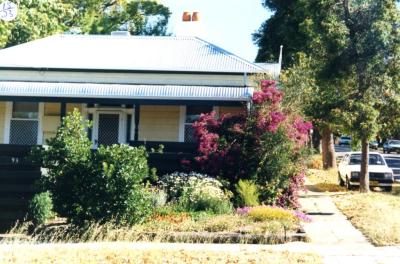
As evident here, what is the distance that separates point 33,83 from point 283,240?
1296 cm

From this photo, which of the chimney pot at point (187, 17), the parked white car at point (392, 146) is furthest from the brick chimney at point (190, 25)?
the parked white car at point (392, 146)

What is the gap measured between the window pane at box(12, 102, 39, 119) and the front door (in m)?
2.40

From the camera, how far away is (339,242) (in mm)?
11672

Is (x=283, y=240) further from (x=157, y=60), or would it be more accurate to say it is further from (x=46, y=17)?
(x=46, y=17)

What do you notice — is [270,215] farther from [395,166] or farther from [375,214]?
[395,166]

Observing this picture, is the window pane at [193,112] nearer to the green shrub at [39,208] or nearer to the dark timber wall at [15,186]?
the dark timber wall at [15,186]

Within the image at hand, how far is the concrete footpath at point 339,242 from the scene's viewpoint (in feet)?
32.5

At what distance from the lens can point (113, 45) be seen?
23812 mm

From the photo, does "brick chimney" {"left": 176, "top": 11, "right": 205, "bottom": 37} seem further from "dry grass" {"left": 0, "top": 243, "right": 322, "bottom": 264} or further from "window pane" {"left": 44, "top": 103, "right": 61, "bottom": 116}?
"dry grass" {"left": 0, "top": 243, "right": 322, "bottom": 264}

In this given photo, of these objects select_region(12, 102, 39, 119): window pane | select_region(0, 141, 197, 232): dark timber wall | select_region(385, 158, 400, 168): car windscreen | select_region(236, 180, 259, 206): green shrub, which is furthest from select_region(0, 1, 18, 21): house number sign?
select_region(385, 158, 400, 168): car windscreen

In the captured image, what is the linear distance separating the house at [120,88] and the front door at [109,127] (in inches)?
1.6

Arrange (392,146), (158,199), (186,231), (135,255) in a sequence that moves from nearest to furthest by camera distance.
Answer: (135,255)
(186,231)
(158,199)
(392,146)

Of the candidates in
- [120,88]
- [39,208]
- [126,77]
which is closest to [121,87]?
[120,88]

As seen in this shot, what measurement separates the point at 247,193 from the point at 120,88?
7.55 m
